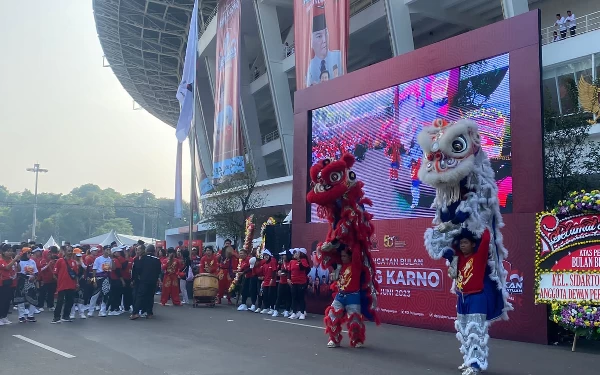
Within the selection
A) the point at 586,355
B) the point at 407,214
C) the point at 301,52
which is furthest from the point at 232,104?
the point at 586,355

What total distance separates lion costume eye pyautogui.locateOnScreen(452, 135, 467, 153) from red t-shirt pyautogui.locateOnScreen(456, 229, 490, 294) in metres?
1.00

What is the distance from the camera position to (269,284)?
44.1 ft

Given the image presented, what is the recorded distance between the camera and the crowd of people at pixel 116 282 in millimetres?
11648

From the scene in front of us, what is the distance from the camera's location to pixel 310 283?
13320mm

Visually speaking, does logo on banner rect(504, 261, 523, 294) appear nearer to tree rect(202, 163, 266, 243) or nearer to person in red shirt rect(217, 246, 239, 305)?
person in red shirt rect(217, 246, 239, 305)

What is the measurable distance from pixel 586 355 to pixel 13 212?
9067 centimetres

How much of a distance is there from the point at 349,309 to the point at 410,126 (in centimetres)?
427

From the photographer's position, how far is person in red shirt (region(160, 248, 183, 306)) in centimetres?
1553

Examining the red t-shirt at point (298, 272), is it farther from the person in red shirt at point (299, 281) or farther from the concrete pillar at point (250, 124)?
the concrete pillar at point (250, 124)

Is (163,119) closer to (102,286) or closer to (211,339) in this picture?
(102,286)

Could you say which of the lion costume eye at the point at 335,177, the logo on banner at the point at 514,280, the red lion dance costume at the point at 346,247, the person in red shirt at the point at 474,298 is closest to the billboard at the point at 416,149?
the logo on banner at the point at 514,280

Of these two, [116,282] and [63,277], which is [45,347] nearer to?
[63,277]

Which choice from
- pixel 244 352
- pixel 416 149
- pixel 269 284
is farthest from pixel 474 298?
pixel 269 284

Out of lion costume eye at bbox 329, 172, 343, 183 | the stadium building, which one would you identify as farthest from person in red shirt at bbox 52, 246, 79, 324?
the stadium building
